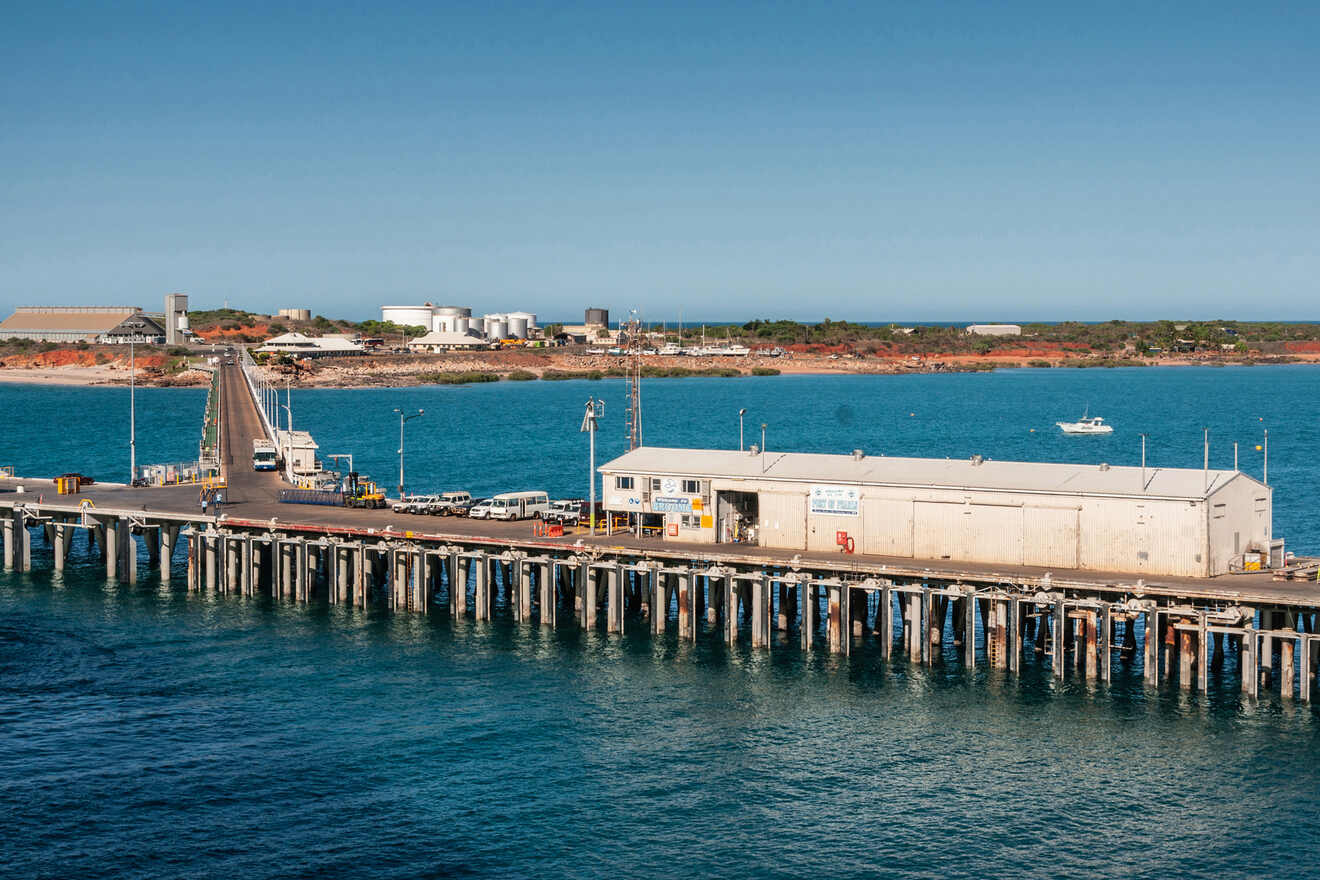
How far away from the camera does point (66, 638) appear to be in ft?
232

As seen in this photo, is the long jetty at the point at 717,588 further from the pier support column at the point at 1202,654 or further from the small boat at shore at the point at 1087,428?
the small boat at shore at the point at 1087,428

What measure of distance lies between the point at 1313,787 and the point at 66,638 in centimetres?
5674

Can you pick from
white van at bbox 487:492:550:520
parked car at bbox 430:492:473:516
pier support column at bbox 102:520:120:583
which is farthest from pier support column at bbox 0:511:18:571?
white van at bbox 487:492:550:520

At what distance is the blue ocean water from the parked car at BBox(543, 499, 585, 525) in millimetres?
8943

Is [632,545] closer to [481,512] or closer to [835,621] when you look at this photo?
[835,621]

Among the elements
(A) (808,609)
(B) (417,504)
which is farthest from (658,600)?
(B) (417,504)

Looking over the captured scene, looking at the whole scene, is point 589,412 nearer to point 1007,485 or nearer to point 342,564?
point 342,564

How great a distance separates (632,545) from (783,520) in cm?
791

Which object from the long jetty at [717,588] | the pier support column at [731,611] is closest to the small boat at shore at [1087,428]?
the long jetty at [717,588]

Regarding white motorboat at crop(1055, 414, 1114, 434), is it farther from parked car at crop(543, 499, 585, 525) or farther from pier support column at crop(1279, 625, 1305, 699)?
pier support column at crop(1279, 625, 1305, 699)

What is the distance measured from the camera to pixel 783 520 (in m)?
72.4

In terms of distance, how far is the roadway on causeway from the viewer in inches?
2376

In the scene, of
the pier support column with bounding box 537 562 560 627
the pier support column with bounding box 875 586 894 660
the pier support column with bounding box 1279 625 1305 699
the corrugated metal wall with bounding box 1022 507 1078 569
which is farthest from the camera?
the pier support column with bounding box 537 562 560 627

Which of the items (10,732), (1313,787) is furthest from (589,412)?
(1313,787)
